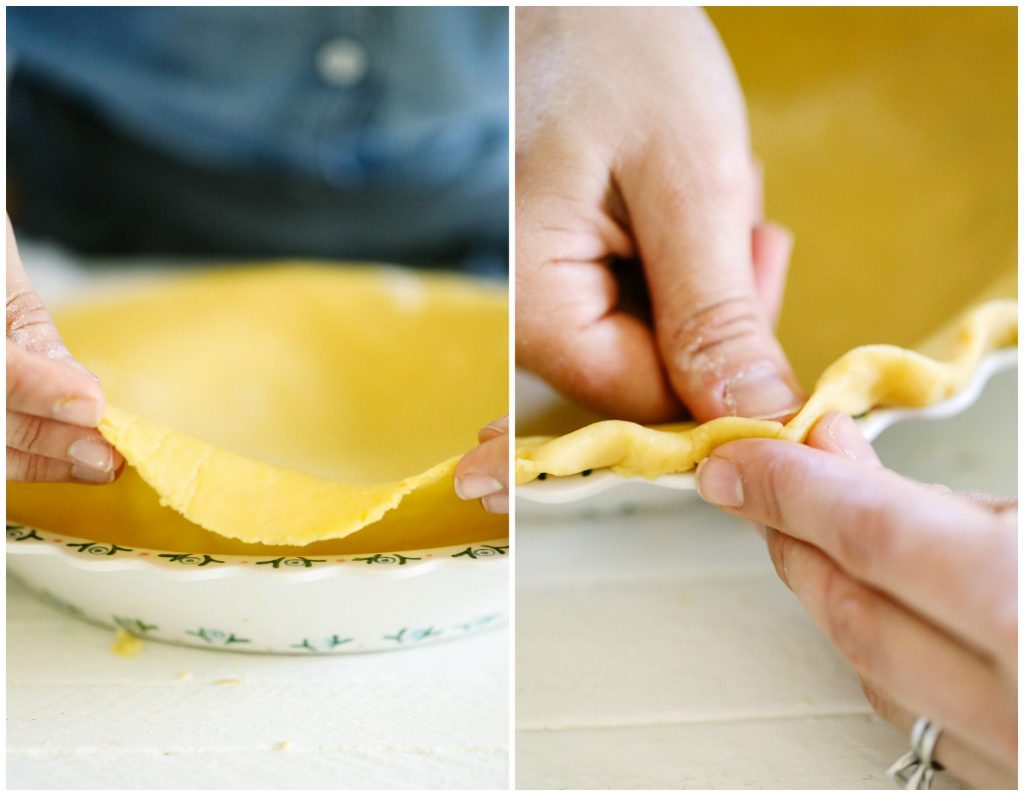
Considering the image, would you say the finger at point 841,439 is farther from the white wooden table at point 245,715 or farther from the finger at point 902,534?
the white wooden table at point 245,715

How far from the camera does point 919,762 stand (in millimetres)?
270

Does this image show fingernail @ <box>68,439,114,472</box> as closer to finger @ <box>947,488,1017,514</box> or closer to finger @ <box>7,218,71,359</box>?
finger @ <box>7,218,71,359</box>

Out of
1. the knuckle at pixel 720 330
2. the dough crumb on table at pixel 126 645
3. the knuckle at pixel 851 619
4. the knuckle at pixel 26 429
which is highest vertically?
the knuckle at pixel 720 330

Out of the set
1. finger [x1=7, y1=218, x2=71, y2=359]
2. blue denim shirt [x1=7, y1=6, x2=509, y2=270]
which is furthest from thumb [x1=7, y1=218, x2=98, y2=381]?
blue denim shirt [x1=7, y1=6, x2=509, y2=270]

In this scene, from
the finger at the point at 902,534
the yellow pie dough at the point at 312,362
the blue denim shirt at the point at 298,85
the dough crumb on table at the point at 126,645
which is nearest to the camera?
the finger at the point at 902,534

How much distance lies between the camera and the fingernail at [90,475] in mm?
292

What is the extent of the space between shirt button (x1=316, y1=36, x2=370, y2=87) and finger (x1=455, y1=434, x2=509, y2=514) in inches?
21.0

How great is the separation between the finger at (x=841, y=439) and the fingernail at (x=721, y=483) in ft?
0.11

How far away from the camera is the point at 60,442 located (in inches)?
11.2

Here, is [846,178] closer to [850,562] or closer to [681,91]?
[681,91]

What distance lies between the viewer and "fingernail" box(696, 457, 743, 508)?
0.96 ft

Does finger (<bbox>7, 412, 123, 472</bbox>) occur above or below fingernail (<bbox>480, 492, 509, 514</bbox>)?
above

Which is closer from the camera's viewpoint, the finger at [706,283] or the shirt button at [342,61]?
the finger at [706,283]

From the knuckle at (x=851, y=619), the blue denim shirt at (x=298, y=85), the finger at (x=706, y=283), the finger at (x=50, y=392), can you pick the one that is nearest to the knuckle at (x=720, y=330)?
the finger at (x=706, y=283)
